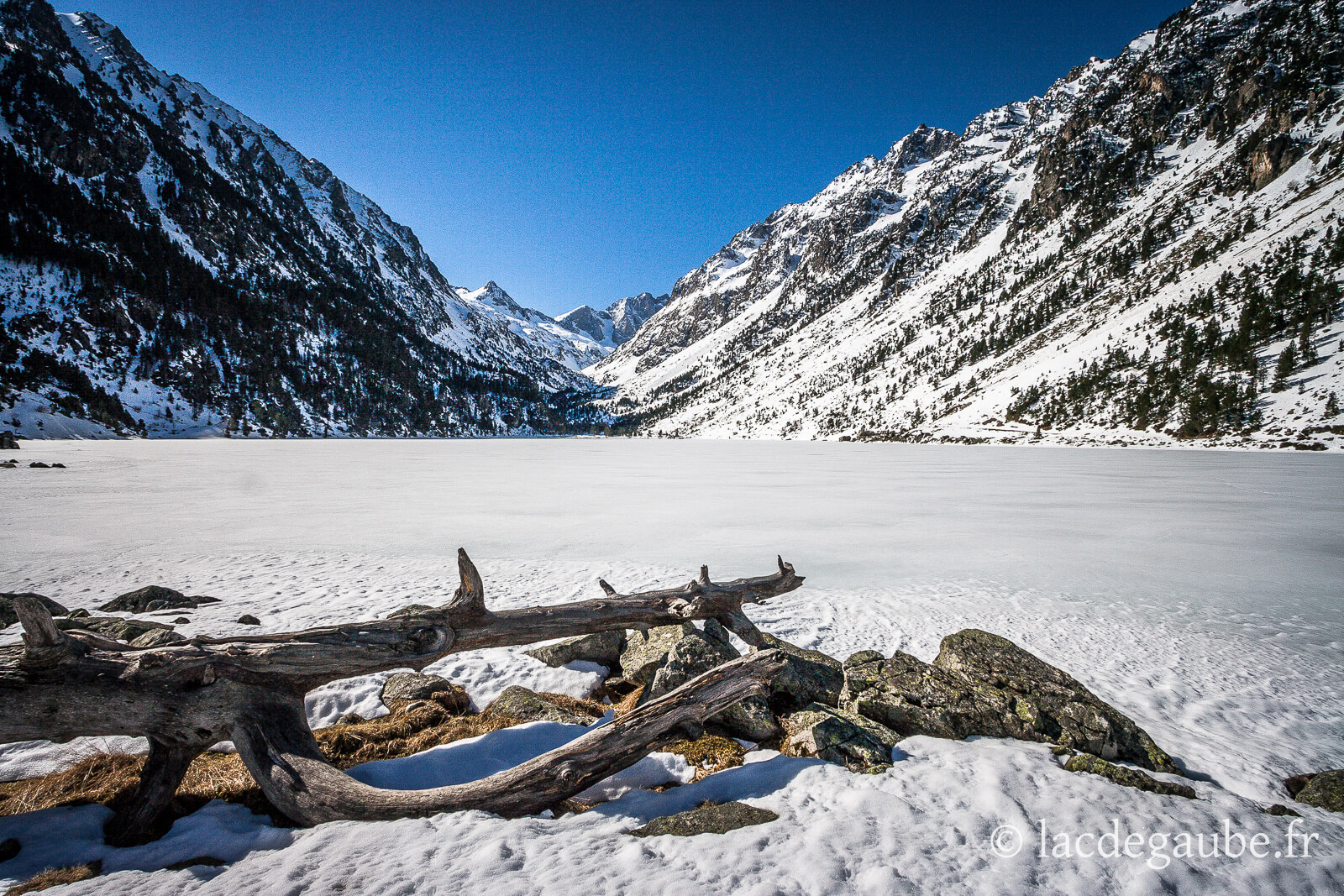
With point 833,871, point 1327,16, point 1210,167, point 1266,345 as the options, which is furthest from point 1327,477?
point 1327,16

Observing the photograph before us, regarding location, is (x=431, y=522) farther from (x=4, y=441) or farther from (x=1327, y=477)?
(x=4, y=441)

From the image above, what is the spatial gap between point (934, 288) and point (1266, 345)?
391 feet

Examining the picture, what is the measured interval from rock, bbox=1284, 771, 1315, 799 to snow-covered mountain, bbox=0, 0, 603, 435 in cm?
10863

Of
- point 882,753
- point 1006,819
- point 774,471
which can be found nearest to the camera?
point 1006,819

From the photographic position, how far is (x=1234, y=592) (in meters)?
9.27

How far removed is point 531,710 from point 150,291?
148810 mm

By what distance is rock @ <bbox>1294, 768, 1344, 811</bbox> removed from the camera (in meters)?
4.07

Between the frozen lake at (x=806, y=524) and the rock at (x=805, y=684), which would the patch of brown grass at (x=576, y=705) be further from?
the frozen lake at (x=806, y=524)

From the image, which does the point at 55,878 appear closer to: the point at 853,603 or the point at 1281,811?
the point at 1281,811

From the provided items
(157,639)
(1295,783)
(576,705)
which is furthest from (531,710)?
(1295,783)

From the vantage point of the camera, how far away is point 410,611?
25.2 feet

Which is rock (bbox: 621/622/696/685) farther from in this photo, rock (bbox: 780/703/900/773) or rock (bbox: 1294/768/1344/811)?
rock (bbox: 1294/768/1344/811)

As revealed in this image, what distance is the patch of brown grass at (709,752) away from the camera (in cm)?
474

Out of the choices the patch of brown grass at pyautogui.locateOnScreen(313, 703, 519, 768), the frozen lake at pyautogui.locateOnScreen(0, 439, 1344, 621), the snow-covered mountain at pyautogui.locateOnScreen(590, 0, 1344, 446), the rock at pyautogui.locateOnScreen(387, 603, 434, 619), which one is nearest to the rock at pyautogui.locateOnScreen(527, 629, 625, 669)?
the patch of brown grass at pyautogui.locateOnScreen(313, 703, 519, 768)
